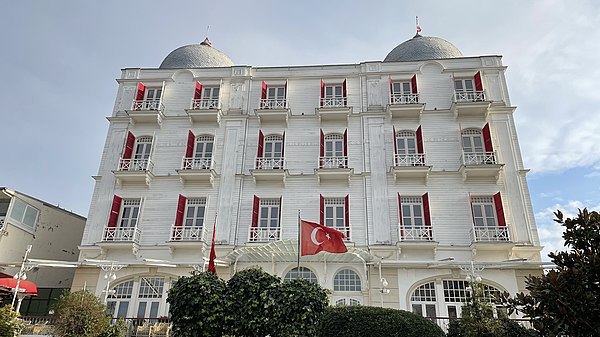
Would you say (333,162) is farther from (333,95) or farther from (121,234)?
(121,234)

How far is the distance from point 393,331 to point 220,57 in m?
20.9

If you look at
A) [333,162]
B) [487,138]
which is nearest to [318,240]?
[333,162]

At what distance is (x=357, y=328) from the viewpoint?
1234cm

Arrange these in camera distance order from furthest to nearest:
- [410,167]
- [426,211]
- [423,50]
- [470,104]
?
[423,50], [470,104], [410,167], [426,211]

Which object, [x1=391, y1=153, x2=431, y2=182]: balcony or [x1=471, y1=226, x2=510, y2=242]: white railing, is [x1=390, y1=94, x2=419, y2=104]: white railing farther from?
[x1=471, y1=226, x2=510, y2=242]: white railing

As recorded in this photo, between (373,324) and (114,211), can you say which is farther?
(114,211)

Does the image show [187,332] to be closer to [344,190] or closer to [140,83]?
[344,190]

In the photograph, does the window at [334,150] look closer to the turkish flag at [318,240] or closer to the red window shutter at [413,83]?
the red window shutter at [413,83]

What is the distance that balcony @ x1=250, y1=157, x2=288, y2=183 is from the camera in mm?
21516

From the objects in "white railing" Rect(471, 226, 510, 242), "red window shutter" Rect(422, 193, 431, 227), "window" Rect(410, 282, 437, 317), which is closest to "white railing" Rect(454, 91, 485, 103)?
"red window shutter" Rect(422, 193, 431, 227)

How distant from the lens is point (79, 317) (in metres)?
14.2

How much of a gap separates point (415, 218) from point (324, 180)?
4.82m

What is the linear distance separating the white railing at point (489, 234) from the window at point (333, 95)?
9.40 meters

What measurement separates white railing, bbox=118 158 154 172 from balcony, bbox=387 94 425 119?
42.6 feet
